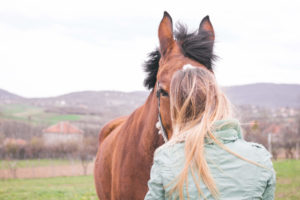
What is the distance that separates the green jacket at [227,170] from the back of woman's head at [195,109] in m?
0.05

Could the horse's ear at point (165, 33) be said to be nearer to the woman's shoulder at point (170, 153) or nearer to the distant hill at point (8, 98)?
the woman's shoulder at point (170, 153)

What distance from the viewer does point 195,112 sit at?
1.63m

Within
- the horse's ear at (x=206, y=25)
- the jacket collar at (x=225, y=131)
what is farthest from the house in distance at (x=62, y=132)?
the jacket collar at (x=225, y=131)

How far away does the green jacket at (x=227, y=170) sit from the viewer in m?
1.42

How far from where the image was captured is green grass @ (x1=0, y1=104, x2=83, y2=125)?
78.7 m

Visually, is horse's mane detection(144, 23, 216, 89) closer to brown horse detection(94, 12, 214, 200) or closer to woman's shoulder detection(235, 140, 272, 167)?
brown horse detection(94, 12, 214, 200)

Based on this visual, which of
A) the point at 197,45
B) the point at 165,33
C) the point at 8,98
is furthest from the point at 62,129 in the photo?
the point at 197,45

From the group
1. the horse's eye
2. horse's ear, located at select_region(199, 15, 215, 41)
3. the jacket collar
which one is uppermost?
horse's ear, located at select_region(199, 15, 215, 41)

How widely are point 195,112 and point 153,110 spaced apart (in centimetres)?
118

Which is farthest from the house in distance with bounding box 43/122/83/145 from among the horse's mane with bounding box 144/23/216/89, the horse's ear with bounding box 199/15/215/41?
the horse's mane with bounding box 144/23/216/89

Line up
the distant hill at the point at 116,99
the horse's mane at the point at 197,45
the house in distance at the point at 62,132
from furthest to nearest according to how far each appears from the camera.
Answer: the distant hill at the point at 116,99, the house in distance at the point at 62,132, the horse's mane at the point at 197,45

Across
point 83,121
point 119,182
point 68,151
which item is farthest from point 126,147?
point 83,121

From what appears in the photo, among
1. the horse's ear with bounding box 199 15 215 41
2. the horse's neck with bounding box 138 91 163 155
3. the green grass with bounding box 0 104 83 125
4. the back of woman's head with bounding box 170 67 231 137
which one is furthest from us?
the green grass with bounding box 0 104 83 125

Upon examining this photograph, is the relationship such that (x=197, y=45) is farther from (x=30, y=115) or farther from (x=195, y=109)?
(x=30, y=115)
